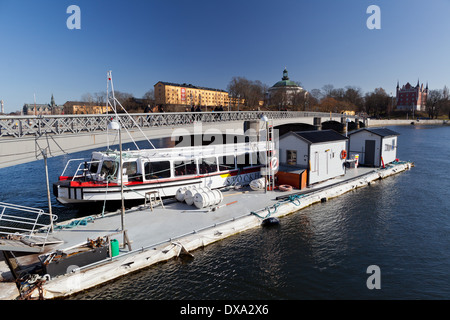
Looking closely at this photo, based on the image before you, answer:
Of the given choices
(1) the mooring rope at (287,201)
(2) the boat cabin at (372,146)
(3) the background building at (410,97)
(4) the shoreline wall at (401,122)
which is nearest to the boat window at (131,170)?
(1) the mooring rope at (287,201)

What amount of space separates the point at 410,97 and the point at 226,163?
200392mm

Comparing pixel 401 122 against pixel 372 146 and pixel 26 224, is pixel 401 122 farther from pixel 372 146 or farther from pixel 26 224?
pixel 26 224

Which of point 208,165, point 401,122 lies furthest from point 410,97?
point 208,165

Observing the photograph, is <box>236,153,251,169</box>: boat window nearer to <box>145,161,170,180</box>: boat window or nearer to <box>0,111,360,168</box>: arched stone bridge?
<box>0,111,360,168</box>: arched stone bridge

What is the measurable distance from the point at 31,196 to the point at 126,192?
43.0ft

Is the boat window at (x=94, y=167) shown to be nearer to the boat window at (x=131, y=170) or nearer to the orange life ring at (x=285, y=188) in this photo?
the boat window at (x=131, y=170)

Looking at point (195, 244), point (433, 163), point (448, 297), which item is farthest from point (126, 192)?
point (433, 163)

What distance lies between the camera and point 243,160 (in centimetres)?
2269

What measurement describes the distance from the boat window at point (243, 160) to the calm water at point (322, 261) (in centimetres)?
611

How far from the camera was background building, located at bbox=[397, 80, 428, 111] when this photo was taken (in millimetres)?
175750

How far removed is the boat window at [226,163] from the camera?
21569mm

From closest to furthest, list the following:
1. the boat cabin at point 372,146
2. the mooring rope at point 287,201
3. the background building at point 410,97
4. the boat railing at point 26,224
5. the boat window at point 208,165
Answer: the boat railing at point 26,224
the mooring rope at point 287,201
the boat window at point 208,165
the boat cabin at point 372,146
the background building at point 410,97

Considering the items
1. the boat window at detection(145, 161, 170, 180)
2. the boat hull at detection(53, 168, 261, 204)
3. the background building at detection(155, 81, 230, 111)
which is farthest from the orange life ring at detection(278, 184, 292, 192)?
the background building at detection(155, 81, 230, 111)
